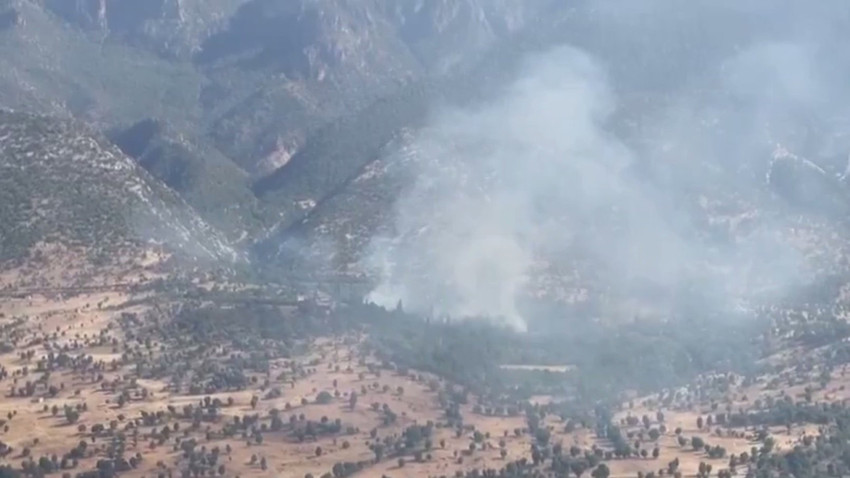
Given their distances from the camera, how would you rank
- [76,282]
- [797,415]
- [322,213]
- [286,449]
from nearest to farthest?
[286,449] → [797,415] → [76,282] → [322,213]

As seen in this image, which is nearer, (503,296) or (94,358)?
(94,358)

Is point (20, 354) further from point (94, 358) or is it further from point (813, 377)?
point (813, 377)

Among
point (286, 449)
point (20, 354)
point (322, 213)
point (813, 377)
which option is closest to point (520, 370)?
point (813, 377)

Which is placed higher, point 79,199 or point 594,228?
point 79,199

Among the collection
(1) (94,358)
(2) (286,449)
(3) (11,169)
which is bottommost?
(2) (286,449)

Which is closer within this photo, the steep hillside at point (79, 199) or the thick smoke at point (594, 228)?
the steep hillside at point (79, 199)

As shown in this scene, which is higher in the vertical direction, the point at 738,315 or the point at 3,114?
the point at 3,114

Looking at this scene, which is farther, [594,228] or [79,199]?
[594,228]

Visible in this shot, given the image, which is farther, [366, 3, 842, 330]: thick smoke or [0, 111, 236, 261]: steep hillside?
[366, 3, 842, 330]: thick smoke
